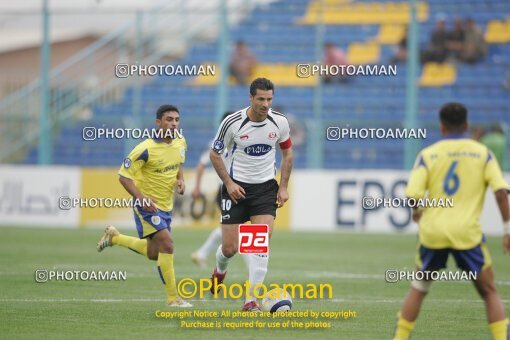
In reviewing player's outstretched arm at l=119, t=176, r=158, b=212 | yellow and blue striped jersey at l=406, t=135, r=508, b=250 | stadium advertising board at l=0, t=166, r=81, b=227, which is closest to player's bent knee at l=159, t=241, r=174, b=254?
player's outstretched arm at l=119, t=176, r=158, b=212

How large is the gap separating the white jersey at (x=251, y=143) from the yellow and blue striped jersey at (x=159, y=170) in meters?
0.76

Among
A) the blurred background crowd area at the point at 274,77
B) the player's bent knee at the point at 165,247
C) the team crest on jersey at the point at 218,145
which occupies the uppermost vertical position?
the blurred background crowd area at the point at 274,77

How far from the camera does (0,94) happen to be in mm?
28641

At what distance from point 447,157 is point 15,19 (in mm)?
21441

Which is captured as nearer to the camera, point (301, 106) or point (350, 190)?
point (350, 190)

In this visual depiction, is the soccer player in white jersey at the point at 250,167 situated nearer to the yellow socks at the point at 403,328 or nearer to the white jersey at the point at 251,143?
the white jersey at the point at 251,143

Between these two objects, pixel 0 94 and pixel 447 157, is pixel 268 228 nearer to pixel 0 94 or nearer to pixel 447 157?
pixel 447 157

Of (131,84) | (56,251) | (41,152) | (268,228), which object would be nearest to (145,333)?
(268,228)

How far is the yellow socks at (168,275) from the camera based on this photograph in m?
11.2

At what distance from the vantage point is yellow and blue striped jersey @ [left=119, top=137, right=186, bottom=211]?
11.6 m

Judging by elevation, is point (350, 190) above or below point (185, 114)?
below

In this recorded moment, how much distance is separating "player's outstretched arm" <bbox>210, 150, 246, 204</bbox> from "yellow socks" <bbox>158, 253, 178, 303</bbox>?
104 cm

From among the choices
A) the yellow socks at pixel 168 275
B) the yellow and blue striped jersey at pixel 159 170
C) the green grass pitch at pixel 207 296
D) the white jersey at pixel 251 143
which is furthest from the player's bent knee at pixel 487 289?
the yellow and blue striped jersey at pixel 159 170

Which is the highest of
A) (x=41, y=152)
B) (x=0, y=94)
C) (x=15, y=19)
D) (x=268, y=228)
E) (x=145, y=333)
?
(x=15, y=19)
